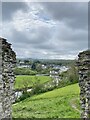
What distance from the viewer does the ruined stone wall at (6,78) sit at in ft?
34.3

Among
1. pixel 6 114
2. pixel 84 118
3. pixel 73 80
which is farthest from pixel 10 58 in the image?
pixel 73 80

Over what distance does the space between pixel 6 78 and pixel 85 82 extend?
2.88 meters

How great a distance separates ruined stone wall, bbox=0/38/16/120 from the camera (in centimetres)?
1045

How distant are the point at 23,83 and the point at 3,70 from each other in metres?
50.9

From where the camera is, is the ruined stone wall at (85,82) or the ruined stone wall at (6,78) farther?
the ruined stone wall at (85,82)

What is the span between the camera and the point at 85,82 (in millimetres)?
11008

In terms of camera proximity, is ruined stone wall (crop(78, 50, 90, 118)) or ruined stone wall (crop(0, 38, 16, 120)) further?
ruined stone wall (crop(78, 50, 90, 118))

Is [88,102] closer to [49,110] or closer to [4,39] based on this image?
[4,39]

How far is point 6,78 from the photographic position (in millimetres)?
10914

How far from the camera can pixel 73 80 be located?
2094 inches

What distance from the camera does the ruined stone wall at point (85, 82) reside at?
1089 centimetres

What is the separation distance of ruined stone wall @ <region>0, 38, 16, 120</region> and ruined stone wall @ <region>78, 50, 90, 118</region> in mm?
2611

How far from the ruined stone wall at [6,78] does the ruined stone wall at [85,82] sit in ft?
8.56

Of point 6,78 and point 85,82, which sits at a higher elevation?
point 6,78
